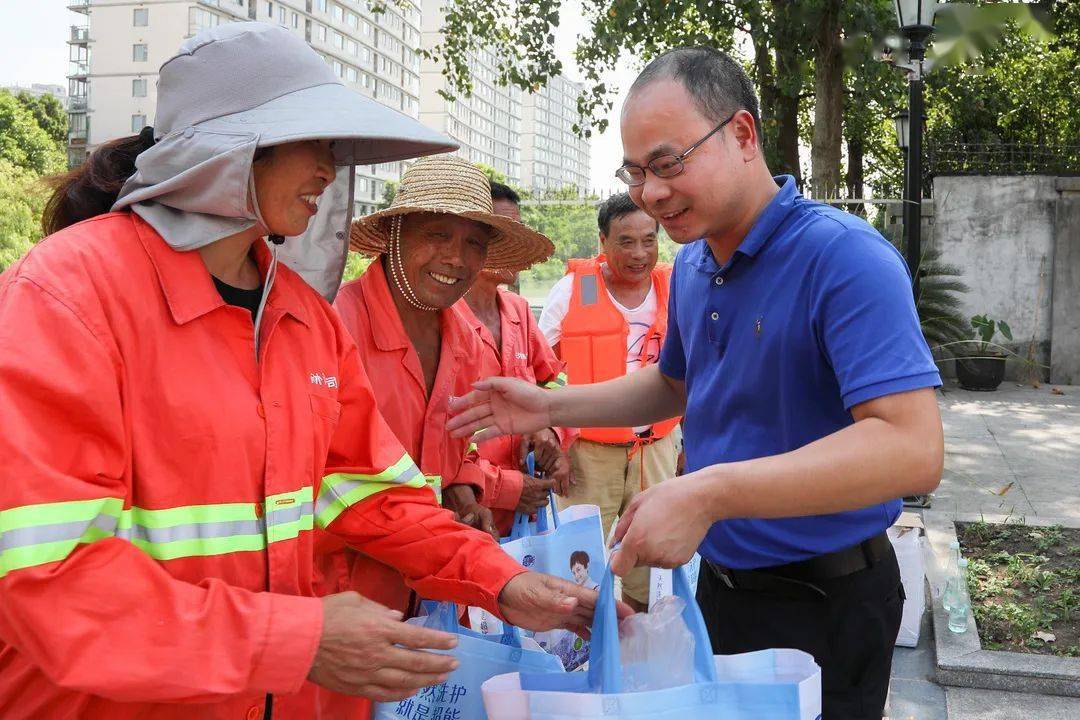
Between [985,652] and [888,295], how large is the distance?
10.7 feet

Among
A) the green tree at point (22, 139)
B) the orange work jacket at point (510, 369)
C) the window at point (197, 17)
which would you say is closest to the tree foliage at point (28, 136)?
the green tree at point (22, 139)

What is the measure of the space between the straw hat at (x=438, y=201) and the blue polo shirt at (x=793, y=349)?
0.88m

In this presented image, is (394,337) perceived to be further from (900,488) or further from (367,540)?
(900,488)

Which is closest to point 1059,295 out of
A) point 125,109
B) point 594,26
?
point 594,26

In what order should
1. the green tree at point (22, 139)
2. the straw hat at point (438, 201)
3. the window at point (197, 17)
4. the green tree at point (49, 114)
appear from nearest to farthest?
the straw hat at point (438, 201) → the green tree at point (22, 139) → the green tree at point (49, 114) → the window at point (197, 17)

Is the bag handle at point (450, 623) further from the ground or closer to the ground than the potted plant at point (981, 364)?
closer to the ground

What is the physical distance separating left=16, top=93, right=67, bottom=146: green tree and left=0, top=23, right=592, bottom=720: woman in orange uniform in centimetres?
8025

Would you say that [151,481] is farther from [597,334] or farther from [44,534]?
[597,334]

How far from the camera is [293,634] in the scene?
1564 millimetres

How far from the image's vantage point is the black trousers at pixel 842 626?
7.64ft

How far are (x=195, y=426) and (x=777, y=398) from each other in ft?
4.27

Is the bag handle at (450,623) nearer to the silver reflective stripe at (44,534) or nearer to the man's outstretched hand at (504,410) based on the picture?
the man's outstretched hand at (504,410)

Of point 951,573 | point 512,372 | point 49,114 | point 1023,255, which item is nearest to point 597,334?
point 512,372

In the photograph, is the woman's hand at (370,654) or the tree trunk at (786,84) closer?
the woman's hand at (370,654)
